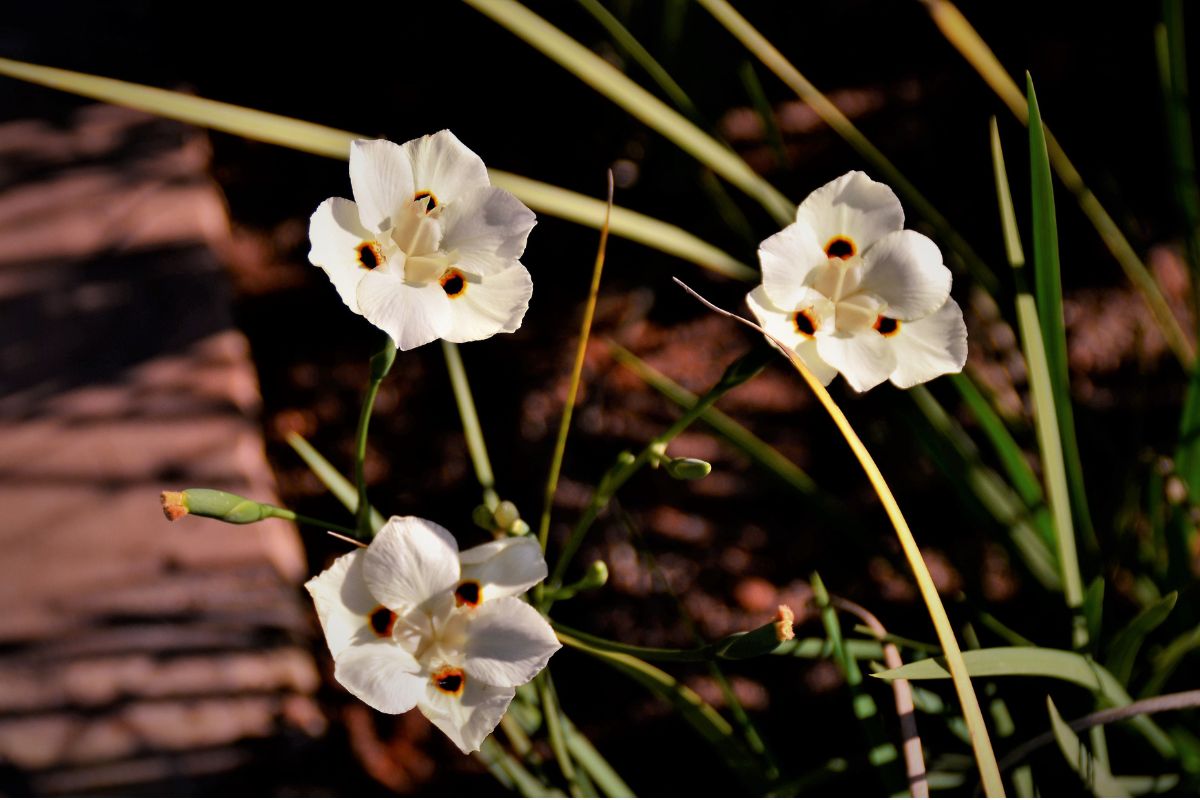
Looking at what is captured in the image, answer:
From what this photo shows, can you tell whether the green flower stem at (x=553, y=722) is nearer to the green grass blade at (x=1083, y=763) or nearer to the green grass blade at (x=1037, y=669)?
the green grass blade at (x=1037, y=669)

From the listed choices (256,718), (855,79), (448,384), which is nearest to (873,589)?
(448,384)

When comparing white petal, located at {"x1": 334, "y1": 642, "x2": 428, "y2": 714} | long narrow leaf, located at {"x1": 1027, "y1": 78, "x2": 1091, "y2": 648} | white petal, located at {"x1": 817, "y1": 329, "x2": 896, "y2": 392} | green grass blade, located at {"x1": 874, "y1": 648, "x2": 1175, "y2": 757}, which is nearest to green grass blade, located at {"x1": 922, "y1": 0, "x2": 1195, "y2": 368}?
long narrow leaf, located at {"x1": 1027, "y1": 78, "x2": 1091, "y2": 648}

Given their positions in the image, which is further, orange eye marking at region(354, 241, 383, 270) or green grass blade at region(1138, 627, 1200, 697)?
green grass blade at region(1138, 627, 1200, 697)

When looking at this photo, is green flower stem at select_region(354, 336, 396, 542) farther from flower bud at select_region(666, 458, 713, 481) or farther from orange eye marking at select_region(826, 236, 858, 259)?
orange eye marking at select_region(826, 236, 858, 259)

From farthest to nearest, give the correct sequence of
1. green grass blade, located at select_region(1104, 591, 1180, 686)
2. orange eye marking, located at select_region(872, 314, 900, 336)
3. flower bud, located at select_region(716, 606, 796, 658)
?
green grass blade, located at select_region(1104, 591, 1180, 686)
orange eye marking, located at select_region(872, 314, 900, 336)
flower bud, located at select_region(716, 606, 796, 658)

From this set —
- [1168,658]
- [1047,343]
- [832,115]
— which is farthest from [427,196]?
[1168,658]

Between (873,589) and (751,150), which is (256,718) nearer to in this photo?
(873,589)

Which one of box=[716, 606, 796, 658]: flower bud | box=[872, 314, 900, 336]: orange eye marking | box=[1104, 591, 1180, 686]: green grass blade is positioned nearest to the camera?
box=[716, 606, 796, 658]: flower bud

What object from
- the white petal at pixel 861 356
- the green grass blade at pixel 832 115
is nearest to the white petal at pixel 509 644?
the white petal at pixel 861 356
